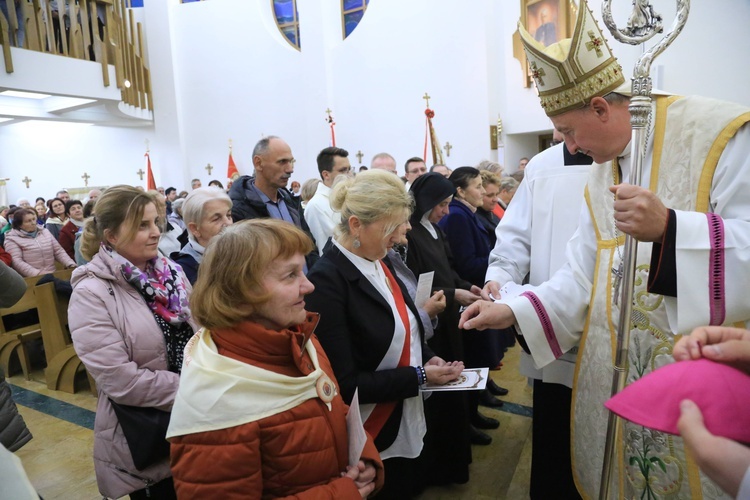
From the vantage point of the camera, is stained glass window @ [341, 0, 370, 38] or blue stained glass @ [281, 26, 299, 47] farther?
blue stained glass @ [281, 26, 299, 47]

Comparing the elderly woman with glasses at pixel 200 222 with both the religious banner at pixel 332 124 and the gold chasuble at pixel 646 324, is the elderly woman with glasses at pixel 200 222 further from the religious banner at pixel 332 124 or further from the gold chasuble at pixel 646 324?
the religious banner at pixel 332 124

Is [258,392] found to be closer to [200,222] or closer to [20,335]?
[200,222]

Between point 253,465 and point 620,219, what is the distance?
3.67ft

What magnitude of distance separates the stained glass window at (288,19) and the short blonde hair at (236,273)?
14251 millimetres

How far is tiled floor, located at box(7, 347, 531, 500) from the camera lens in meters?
2.79

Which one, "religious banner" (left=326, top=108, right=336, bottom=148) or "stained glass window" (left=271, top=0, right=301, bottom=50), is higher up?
"stained glass window" (left=271, top=0, right=301, bottom=50)

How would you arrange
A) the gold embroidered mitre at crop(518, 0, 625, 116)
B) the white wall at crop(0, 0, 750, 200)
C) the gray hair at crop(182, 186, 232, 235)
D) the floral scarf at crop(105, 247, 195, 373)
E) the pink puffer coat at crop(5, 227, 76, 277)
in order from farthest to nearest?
the white wall at crop(0, 0, 750, 200) → the pink puffer coat at crop(5, 227, 76, 277) → the gray hair at crop(182, 186, 232, 235) → the floral scarf at crop(105, 247, 195, 373) → the gold embroidered mitre at crop(518, 0, 625, 116)

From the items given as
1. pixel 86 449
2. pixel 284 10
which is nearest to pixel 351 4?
pixel 284 10

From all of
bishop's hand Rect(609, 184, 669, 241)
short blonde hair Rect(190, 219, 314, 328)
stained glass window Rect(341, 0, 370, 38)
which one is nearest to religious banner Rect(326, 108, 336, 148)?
stained glass window Rect(341, 0, 370, 38)

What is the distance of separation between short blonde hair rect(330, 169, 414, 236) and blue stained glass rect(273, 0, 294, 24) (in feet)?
46.0

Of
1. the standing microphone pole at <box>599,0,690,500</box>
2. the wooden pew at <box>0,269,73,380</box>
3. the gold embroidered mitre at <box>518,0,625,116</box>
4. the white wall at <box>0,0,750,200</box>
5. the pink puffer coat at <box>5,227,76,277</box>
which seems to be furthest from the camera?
the white wall at <box>0,0,750,200</box>

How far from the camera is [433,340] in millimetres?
2912

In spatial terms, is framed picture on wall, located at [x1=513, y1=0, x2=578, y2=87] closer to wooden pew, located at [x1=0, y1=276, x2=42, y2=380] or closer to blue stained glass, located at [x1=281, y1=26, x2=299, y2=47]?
blue stained glass, located at [x1=281, y1=26, x2=299, y2=47]

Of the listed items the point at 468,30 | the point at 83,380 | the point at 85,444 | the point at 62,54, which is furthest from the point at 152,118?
the point at 85,444
